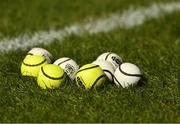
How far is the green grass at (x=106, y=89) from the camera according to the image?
19.9 feet

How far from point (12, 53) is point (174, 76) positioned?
2.78m

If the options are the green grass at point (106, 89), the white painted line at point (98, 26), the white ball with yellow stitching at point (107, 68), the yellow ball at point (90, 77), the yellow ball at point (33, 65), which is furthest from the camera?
the white painted line at point (98, 26)

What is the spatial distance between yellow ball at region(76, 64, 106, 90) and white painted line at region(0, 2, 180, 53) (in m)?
2.36

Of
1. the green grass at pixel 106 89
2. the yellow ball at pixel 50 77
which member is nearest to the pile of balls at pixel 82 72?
the yellow ball at pixel 50 77

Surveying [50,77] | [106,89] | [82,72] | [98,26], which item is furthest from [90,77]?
[98,26]

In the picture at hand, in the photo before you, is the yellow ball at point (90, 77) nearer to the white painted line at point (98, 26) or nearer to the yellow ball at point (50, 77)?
the yellow ball at point (50, 77)

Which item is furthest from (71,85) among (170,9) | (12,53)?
(170,9)

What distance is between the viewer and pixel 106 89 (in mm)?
6730

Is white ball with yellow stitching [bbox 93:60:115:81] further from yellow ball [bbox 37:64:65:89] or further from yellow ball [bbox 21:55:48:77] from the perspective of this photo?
yellow ball [bbox 21:55:48:77]

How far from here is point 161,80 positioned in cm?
710

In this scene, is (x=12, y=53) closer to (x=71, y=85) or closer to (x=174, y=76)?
(x=71, y=85)

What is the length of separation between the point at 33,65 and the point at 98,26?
3524 millimetres

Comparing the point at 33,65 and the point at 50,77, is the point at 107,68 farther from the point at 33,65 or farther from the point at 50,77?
the point at 33,65

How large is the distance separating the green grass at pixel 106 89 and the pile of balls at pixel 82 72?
102 mm
